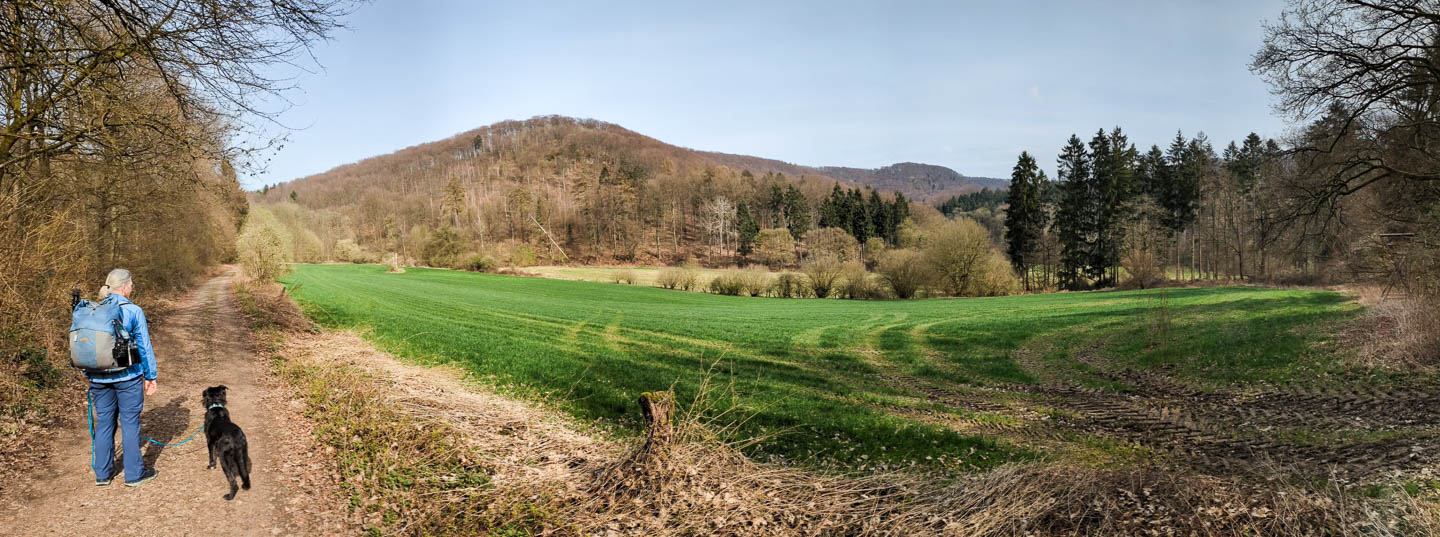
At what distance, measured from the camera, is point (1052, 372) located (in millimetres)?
15000

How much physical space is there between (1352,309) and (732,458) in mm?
25009

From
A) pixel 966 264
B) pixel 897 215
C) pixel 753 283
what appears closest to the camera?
pixel 966 264

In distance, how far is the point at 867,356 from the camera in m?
18.0

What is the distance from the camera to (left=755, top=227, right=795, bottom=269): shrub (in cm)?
6962

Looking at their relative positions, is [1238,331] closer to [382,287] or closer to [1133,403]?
[1133,403]

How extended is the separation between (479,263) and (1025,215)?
56760mm

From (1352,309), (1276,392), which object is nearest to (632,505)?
(1276,392)

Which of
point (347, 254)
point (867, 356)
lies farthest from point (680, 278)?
point (347, 254)

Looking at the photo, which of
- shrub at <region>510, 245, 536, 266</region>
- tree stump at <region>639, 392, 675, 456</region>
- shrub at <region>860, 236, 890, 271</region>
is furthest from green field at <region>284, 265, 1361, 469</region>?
shrub at <region>860, 236, 890, 271</region>

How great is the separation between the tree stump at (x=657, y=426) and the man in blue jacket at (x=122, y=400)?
460 cm

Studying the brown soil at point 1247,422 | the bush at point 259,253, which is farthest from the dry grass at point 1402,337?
the bush at point 259,253

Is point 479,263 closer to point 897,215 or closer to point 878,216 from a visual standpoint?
point 878,216

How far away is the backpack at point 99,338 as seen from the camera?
→ 5086mm

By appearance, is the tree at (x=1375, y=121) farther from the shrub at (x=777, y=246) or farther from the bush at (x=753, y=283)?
the shrub at (x=777, y=246)
